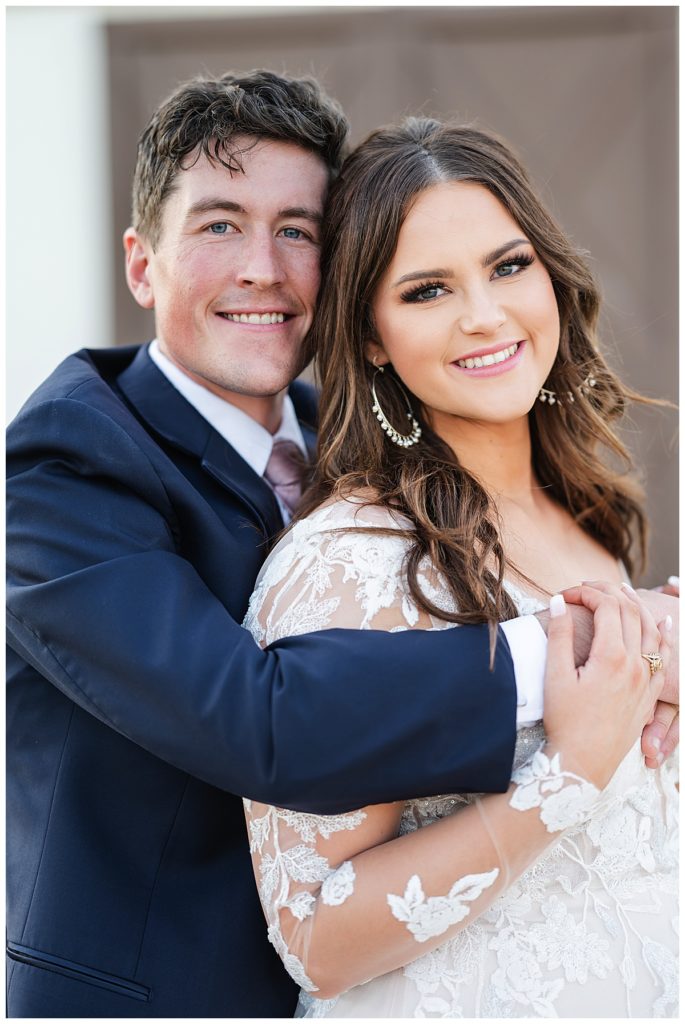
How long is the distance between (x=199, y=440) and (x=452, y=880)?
101 cm

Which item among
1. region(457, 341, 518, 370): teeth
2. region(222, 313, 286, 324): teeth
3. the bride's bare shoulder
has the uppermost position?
region(222, 313, 286, 324): teeth

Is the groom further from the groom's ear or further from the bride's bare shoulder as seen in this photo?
the bride's bare shoulder

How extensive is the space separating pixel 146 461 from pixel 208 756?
0.57 meters

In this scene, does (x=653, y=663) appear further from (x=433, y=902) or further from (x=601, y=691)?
(x=433, y=902)

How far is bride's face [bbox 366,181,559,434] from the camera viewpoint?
2045mm

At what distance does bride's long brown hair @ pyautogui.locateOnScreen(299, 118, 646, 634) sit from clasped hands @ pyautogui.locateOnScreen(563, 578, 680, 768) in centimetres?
13

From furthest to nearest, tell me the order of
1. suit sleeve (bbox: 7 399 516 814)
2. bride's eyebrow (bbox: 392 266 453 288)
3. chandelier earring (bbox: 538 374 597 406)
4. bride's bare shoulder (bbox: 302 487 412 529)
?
chandelier earring (bbox: 538 374 597 406), bride's eyebrow (bbox: 392 266 453 288), bride's bare shoulder (bbox: 302 487 412 529), suit sleeve (bbox: 7 399 516 814)

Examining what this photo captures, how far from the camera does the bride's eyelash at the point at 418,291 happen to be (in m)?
2.07

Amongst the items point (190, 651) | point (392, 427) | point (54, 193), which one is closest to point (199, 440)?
point (392, 427)

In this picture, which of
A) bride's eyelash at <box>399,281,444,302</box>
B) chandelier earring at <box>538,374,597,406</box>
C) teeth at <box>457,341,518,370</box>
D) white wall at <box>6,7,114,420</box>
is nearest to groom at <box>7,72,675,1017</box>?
bride's eyelash at <box>399,281,444,302</box>

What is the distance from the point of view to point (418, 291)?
6.83 ft

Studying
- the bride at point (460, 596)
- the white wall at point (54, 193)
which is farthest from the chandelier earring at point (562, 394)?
the white wall at point (54, 193)

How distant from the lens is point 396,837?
68.8 inches

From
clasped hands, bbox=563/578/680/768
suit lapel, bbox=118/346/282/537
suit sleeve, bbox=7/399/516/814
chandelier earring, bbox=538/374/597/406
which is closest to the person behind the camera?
suit sleeve, bbox=7/399/516/814
